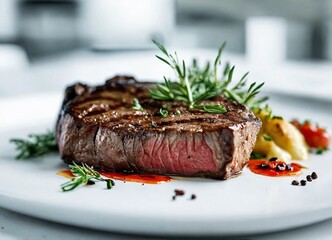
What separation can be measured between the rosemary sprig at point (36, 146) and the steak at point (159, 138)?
0.58ft

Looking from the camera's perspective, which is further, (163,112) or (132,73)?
(132,73)

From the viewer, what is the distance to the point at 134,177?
111 inches

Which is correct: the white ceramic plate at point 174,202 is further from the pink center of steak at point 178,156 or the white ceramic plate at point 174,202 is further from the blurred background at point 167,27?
the blurred background at point 167,27

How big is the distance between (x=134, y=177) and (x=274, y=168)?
2.39 ft

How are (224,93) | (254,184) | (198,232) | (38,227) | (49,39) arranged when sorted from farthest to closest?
1. (49,39)
2. (224,93)
3. (254,184)
4. (38,227)
5. (198,232)

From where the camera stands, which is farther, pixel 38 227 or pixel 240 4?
pixel 240 4

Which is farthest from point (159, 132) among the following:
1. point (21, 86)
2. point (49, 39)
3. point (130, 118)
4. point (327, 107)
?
point (49, 39)

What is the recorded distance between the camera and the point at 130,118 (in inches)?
118

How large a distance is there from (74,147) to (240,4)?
8599 millimetres

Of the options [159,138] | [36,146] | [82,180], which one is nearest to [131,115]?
[159,138]

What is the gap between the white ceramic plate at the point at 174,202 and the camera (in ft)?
6.88

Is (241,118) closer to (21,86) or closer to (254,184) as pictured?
(254,184)

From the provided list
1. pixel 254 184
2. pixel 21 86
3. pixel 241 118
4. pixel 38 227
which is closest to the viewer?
pixel 38 227

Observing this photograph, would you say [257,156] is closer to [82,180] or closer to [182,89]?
[182,89]
